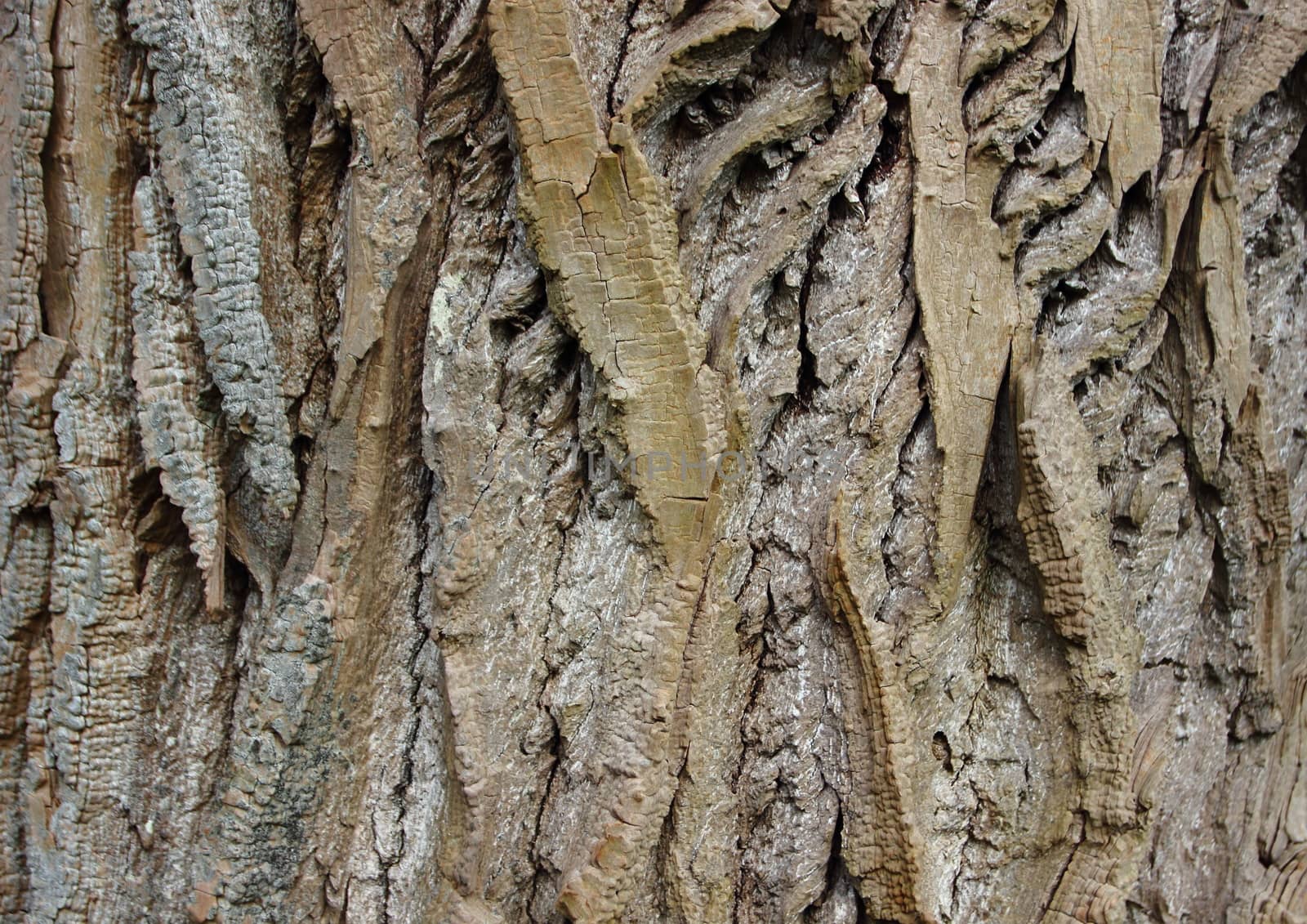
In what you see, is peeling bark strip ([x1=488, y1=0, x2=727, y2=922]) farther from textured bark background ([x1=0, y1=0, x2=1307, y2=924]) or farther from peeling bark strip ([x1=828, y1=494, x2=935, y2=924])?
peeling bark strip ([x1=828, y1=494, x2=935, y2=924])

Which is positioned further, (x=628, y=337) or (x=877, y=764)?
(x=877, y=764)

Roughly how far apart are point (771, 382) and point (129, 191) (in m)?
0.97

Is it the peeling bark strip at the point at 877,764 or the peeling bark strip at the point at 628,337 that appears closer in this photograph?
the peeling bark strip at the point at 628,337

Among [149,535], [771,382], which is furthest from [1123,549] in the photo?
[149,535]

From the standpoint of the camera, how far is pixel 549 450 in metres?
1.27

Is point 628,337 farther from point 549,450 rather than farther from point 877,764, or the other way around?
point 877,764

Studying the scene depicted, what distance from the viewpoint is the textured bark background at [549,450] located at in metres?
1.21

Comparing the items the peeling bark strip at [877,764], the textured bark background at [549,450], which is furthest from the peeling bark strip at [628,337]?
the peeling bark strip at [877,764]

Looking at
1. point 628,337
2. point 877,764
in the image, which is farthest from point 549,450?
point 877,764

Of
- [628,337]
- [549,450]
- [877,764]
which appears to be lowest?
[877,764]

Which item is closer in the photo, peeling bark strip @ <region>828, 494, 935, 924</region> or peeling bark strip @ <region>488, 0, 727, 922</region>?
peeling bark strip @ <region>488, 0, 727, 922</region>

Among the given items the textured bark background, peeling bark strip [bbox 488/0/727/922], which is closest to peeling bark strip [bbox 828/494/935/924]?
the textured bark background

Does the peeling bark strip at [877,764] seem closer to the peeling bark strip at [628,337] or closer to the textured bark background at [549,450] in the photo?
the textured bark background at [549,450]

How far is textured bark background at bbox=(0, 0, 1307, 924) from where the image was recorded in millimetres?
1210
